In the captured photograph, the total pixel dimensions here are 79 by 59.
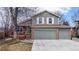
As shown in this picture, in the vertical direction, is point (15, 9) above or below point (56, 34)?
above

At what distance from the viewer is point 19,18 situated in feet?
12.0

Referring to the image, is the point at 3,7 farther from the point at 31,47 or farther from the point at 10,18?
the point at 31,47

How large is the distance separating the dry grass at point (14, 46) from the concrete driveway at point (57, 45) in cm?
15

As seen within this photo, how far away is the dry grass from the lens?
3.62 meters

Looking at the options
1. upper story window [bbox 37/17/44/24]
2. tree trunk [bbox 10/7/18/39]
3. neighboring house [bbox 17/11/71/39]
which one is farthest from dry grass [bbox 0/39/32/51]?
upper story window [bbox 37/17/44/24]

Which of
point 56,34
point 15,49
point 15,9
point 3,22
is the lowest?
point 15,49

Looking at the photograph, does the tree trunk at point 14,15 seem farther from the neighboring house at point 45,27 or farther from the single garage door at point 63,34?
the single garage door at point 63,34

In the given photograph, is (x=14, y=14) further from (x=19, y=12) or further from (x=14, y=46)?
(x=14, y=46)

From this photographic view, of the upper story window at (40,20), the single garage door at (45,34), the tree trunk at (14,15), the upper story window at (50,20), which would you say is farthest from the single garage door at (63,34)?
the tree trunk at (14,15)

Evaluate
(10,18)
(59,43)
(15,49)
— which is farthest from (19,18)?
(59,43)

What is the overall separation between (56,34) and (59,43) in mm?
188

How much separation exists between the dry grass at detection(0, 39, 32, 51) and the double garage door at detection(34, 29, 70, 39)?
10.6 inches

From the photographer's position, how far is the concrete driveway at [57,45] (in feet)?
11.8

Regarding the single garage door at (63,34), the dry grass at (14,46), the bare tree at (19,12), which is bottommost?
the dry grass at (14,46)
